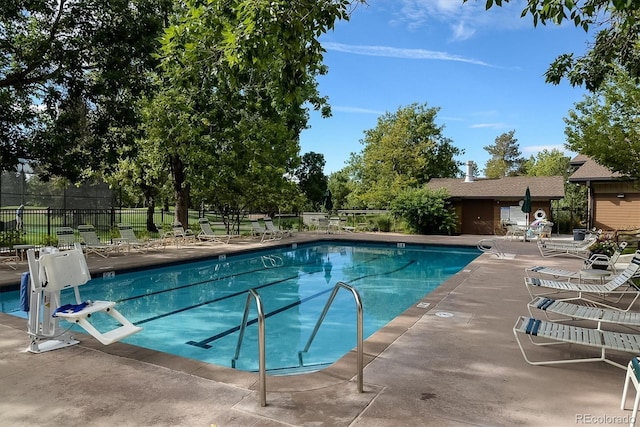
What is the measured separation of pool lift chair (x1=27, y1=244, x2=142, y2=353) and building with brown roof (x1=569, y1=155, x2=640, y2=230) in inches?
860

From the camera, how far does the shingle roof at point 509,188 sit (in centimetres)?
2241

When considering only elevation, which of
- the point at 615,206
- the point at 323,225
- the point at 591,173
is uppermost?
the point at 591,173

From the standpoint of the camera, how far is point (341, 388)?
11.1 feet

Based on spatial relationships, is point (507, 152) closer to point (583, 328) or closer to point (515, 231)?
point (515, 231)

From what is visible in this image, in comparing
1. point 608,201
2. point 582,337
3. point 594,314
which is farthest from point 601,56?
point 608,201

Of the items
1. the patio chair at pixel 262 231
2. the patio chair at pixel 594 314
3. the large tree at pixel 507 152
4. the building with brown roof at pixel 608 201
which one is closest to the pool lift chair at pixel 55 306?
the patio chair at pixel 594 314

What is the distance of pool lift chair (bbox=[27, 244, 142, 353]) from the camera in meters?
4.08

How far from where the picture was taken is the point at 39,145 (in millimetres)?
10352

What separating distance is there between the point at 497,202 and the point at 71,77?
814 inches

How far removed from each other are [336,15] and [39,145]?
9139mm

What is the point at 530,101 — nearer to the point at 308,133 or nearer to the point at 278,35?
the point at 308,133

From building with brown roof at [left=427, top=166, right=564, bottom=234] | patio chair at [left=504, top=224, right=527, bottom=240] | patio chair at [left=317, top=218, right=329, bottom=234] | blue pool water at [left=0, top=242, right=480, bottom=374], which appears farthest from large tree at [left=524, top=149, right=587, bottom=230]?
patio chair at [left=317, top=218, right=329, bottom=234]

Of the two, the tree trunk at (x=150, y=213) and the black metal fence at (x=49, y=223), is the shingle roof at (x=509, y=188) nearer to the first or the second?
the tree trunk at (x=150, y=213)

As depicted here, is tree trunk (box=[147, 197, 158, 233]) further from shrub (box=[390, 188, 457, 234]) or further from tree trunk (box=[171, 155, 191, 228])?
shrub (box=[390, 188, 457, 234])
